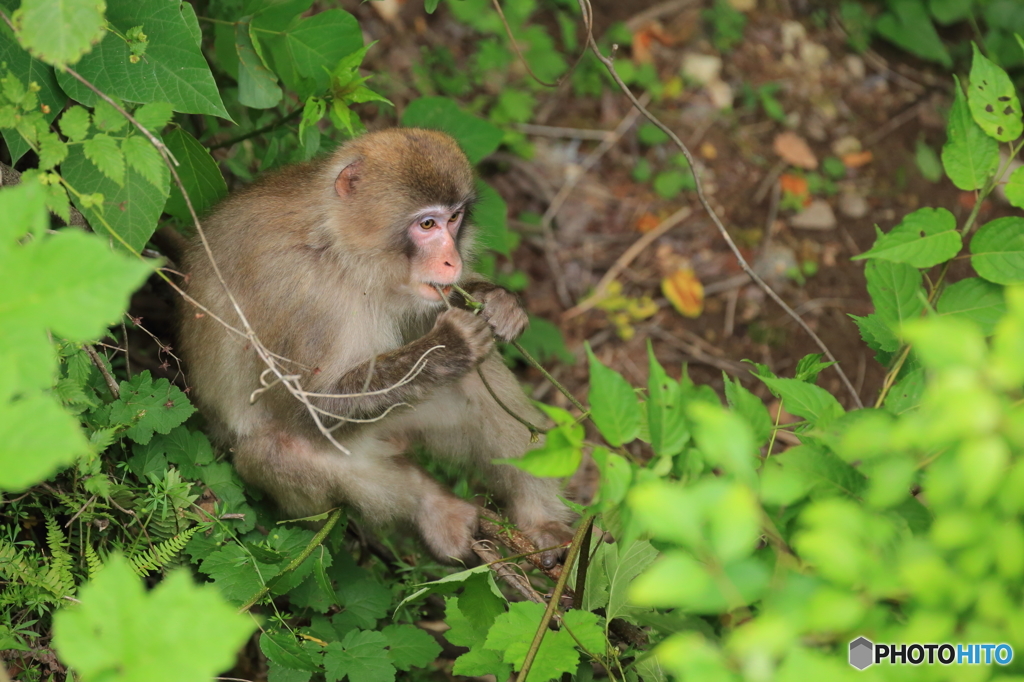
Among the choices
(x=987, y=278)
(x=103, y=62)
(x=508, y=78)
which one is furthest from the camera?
(x=508, y=78)

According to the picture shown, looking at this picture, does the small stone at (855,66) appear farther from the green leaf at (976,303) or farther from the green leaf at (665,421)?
the green leaf at (665,421)

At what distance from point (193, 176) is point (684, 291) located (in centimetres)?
343

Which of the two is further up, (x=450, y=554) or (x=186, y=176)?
(x=186, y=176)

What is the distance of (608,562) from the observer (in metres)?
2.65

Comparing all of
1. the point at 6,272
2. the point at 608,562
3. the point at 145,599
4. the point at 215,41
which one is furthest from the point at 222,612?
the point at 215,41

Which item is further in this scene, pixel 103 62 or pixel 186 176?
pixel 186 176

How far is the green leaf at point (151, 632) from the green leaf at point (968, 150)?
2.25m

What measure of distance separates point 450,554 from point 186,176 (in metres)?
1.82

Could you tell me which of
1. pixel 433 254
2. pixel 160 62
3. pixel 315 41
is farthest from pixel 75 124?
pixel 433 254

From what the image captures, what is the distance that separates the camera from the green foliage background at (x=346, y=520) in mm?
1192

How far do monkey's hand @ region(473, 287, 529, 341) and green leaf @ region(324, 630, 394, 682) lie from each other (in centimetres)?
120

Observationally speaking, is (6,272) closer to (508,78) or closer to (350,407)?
(350,407)

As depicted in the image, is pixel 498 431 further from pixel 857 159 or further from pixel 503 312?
pixel 857 159

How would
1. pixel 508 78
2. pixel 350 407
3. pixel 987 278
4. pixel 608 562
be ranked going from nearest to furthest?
pixel 987 278 → pixel 608 562 → pixel 350 407 → pixel 508 78
